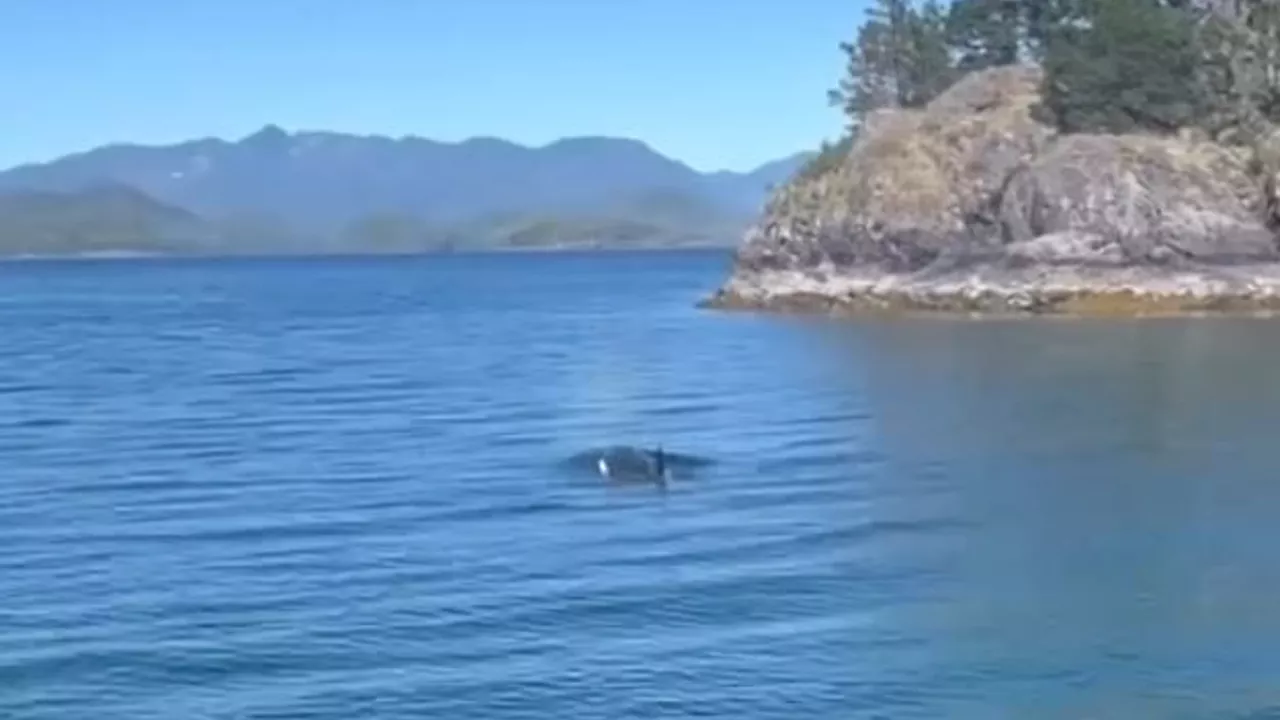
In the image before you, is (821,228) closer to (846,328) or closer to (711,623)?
(846,328)

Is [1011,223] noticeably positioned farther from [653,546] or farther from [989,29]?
[653,546]

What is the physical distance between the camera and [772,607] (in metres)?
26.6

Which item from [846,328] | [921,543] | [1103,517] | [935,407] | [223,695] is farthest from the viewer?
[846,328]

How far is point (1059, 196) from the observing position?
92062mm

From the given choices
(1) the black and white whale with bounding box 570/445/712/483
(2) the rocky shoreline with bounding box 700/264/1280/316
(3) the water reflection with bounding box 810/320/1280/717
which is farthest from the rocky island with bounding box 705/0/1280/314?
(1) the black and white whale with bounding box 570/445/712/483

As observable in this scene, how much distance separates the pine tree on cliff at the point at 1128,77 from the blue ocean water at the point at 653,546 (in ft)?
117

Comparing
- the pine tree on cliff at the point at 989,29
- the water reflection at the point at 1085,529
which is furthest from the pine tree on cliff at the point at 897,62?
the water reflection at the point at 1085,529

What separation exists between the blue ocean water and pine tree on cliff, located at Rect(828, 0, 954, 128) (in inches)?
2371

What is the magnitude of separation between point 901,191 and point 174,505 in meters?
68.5

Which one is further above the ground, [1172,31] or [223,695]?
[1172,31]

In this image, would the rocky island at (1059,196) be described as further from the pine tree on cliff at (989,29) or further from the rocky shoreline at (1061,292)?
the pine tree on cliff at (989,29)

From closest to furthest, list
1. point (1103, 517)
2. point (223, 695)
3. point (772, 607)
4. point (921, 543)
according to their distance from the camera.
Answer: point (223, 695) → point (772, 607) → point (921, 543) → point (1103, 517)

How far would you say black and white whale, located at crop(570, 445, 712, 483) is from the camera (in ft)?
126

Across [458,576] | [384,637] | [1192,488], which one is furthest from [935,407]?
[384,637]
